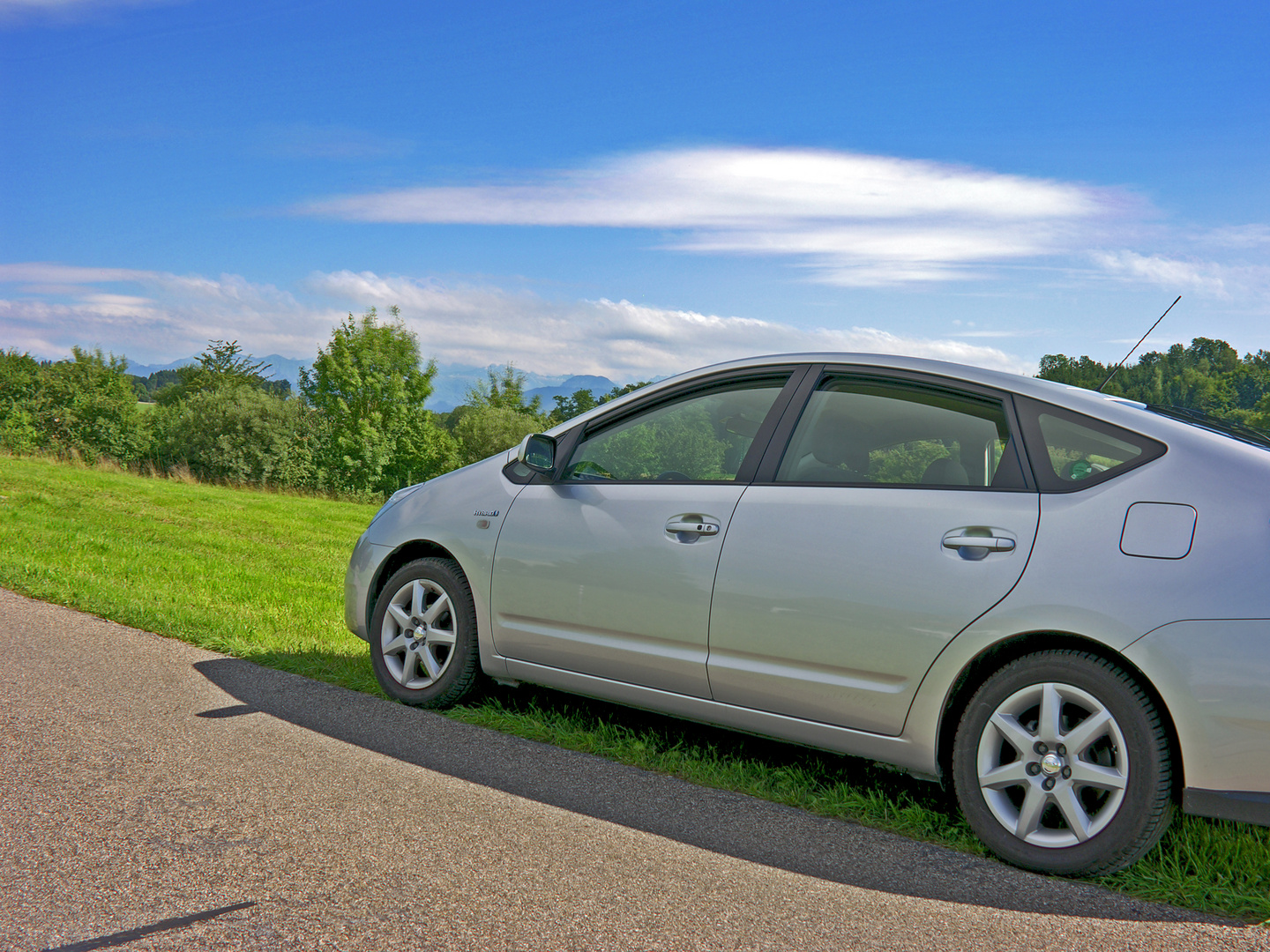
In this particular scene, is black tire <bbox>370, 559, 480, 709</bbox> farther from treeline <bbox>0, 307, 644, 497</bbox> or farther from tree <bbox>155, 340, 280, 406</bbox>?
tree <bbox>155, 340, 280, 406</bbox>

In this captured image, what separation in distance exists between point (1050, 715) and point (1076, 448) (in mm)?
939

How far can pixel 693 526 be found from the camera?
402cm

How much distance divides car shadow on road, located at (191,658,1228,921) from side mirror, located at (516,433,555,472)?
131 centimetres

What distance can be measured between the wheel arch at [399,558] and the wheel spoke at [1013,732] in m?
2.77

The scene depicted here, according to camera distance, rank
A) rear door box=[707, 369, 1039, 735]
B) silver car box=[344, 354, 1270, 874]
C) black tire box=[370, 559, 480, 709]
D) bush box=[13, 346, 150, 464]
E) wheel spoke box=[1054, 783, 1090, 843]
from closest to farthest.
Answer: silver car box=[344, 354, 1270, 874] → wheel spoke box=[1054, 783, 1090, 843] → rear door box=[707, 369, 1039, 735] → black tire box=[370, 559, 480, 709] → bush box=[13, 346, 150, 464]

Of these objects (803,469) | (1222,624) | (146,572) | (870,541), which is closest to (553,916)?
(870,541)

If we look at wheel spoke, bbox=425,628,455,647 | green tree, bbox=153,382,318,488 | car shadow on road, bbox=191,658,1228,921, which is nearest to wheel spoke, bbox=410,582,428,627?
wheel spoke, bbox=425,628,455,647

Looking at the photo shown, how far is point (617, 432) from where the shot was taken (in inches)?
181

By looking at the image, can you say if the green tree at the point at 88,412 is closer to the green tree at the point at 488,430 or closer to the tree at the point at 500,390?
the green tree at the point at 488,430

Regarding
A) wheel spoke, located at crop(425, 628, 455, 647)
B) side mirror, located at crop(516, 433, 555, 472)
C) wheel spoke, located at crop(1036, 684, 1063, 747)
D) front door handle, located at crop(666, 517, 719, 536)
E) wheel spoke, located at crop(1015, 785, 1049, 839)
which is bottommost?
wheel spoke, located at crop(1015, 785, 1049, 839)

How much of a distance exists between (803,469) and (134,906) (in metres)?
2.72

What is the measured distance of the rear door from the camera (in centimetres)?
341

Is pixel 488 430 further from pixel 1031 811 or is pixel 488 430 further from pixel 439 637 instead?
pixel 1031 811

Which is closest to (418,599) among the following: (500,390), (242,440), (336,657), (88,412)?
(336,657)
